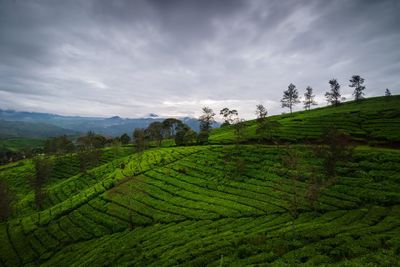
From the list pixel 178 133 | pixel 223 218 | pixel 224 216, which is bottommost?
pixel 223 218

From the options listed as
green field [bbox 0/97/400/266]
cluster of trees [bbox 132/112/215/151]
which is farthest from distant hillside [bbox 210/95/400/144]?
cluster of trees [bbox 132/112/215/151]

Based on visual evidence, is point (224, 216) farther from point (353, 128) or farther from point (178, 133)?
point (178, 133)

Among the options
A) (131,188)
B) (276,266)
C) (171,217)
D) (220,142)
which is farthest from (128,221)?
(220,142)

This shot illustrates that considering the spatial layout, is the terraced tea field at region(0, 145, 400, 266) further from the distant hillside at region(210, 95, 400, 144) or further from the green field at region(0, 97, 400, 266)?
the distant hillside at region(210, 95, 400, 144)

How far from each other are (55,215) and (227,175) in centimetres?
4405

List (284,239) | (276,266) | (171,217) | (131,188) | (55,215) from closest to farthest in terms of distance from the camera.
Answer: (276,266) → (284,239) → (171,217) → (55,215) → (131,188)

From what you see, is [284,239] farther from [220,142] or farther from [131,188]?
[220,142]

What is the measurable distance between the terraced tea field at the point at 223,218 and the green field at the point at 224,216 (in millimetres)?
183

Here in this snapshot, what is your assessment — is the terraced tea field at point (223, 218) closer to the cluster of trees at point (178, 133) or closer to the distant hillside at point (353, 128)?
the distant hillside at point (353, 128)

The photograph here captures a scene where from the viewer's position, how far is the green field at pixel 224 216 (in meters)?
25.5

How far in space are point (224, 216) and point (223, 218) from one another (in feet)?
2.07

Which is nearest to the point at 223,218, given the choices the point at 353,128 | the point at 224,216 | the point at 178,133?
the point at 224,216

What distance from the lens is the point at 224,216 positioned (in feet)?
147

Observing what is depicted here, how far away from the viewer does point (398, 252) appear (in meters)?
21.2
